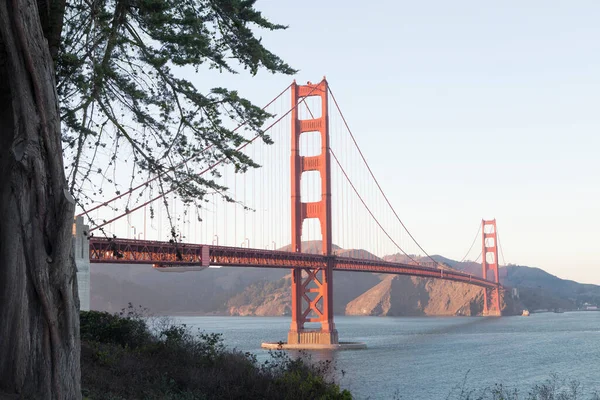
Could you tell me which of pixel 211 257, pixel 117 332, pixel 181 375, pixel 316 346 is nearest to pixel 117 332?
pixel 117 332

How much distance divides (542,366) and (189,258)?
898 inches

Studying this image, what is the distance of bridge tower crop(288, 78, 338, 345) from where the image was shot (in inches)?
2557

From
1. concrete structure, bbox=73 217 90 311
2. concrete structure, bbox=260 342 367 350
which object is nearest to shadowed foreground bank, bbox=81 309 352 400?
concrete structure, bbox=73 217 90 311

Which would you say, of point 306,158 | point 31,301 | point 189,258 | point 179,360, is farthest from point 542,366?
point 31,301

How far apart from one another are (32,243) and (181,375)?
6172mm

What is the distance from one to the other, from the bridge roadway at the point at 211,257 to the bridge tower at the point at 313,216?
6.54ft

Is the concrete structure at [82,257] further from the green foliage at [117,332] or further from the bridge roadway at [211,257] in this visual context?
the green foliage at [117,332]

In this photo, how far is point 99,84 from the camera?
11383mm

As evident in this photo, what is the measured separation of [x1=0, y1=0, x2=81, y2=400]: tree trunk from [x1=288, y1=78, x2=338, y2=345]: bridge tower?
179 ft

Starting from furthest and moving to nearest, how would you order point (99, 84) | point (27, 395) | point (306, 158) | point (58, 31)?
1. point (306, 158)
2. point (99, 84)
3. point (58, 31)
4. point (27, 395)

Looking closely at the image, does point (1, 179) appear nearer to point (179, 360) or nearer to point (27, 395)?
point (27, 395)

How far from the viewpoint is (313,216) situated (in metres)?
67.6

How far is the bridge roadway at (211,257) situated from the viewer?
133 feet

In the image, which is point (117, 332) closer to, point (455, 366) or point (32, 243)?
point (32, 243)
